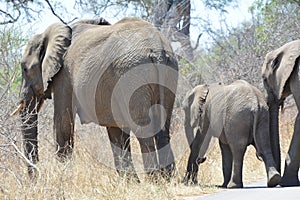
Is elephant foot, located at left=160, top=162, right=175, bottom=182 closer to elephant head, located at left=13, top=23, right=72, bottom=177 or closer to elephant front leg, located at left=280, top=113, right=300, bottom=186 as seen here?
elephant front leg, located at left=280, top=113, right=300, bottom=186

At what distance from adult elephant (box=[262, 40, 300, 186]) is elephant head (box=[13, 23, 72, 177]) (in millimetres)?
2398

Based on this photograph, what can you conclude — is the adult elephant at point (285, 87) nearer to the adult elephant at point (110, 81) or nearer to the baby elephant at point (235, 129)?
the baby elephant at point (235, 129)

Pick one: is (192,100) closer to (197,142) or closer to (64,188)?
(197,142)

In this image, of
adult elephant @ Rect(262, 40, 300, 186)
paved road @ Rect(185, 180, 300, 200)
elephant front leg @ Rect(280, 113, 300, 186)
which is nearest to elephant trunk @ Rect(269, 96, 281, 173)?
adult elephant @ Rect(262, 40, 300, 186)

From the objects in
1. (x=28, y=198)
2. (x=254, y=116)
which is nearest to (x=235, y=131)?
(x=254, y=116)

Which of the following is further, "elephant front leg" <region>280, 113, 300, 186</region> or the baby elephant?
"elephant front leg" <region>280, 113, 300, 186</region>

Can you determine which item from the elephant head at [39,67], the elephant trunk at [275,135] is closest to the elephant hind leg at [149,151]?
the elephant trunk at [275,135]

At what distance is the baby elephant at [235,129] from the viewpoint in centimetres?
750

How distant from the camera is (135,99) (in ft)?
23.7

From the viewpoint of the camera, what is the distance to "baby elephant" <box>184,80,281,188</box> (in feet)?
24.6

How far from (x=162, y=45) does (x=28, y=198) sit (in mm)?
2528

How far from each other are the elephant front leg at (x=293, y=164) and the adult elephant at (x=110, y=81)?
145 centimetres

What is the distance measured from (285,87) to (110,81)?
203 cm

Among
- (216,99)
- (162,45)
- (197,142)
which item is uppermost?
(162,45)
